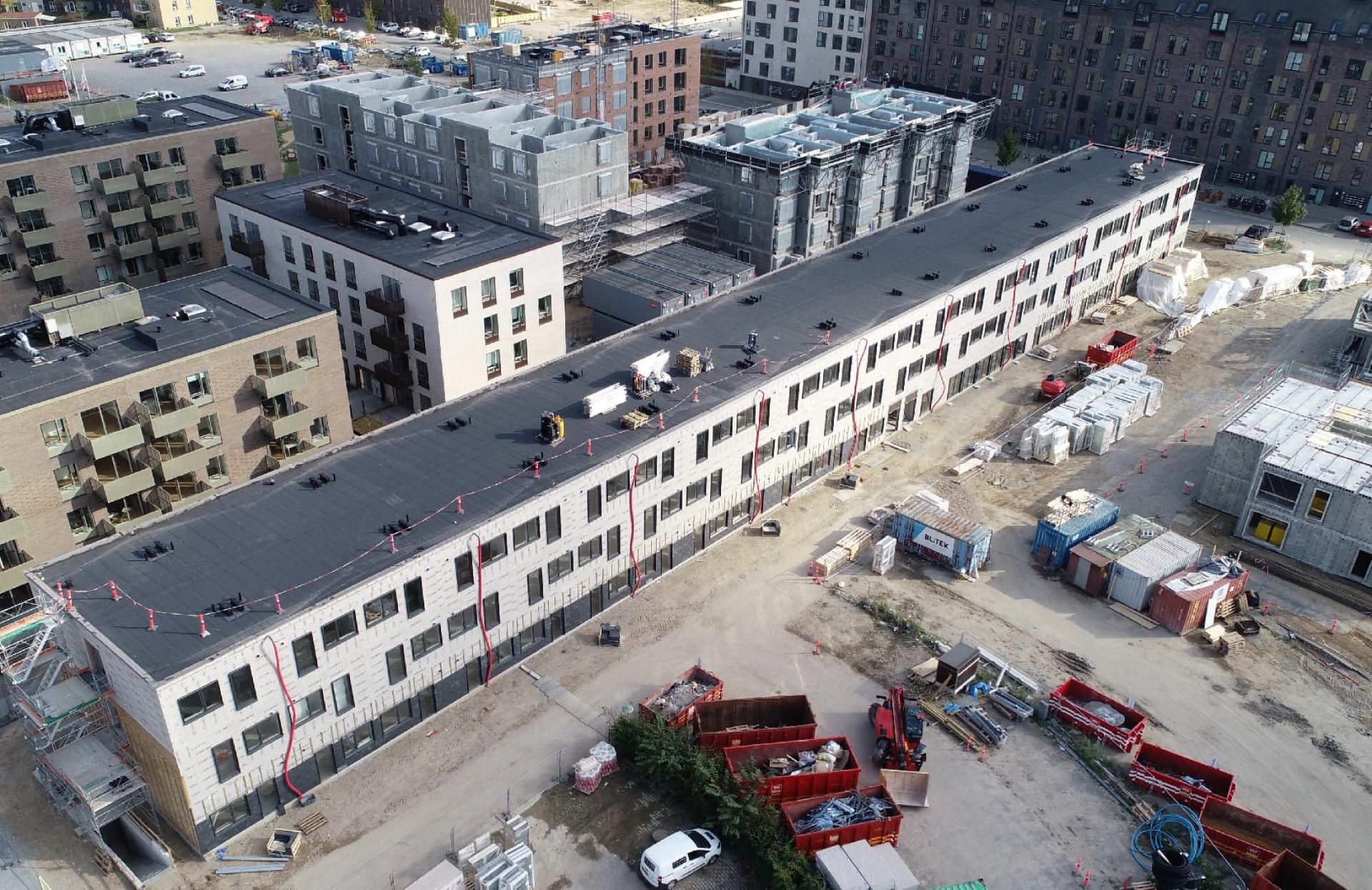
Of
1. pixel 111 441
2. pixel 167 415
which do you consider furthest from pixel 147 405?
pixel 111 441

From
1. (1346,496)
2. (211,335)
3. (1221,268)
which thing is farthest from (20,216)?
(1221,268)

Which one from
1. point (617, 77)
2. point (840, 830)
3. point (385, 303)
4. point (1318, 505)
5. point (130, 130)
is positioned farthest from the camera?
point (617, 77)

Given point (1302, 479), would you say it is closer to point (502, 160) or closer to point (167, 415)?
point (502, 160)

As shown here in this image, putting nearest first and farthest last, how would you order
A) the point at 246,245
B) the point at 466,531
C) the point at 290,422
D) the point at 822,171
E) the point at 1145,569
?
the point at 466,531
the point at 1145,569
the point at 290,422
the point at 246,245
the point at 822,171

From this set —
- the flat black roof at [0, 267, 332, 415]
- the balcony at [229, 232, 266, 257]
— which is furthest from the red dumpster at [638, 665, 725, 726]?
the balcony at [229, 232, 266, 257]

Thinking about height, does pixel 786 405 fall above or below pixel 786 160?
below

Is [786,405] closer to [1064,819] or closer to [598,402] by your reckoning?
[598,402]
